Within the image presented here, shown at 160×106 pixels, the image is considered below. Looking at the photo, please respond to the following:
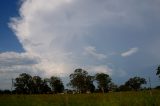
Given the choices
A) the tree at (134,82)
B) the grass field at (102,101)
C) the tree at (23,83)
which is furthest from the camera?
the tree at (134,82)

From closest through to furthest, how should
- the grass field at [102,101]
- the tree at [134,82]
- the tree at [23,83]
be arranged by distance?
the grass field at [102,101] < the tree at [23,83] < the tree at [134,82]

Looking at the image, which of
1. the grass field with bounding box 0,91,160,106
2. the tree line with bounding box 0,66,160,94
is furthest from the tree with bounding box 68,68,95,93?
the grass field with bounding box 0,91,160,106

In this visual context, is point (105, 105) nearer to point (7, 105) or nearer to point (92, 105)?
point (92, 105)

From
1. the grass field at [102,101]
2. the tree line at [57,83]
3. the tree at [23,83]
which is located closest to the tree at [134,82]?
the tree line at [57,83]

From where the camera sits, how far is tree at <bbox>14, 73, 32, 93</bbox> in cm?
12619

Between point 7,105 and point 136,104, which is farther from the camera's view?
point 7,105

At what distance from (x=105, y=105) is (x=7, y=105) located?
7.94m

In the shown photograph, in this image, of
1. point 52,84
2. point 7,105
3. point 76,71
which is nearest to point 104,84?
point 76,71

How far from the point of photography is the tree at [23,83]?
12619 centimetres

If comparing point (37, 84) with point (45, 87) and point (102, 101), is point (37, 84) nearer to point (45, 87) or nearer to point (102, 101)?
point (45, 87)

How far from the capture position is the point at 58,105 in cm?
1931

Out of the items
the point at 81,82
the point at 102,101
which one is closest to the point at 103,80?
the point at 81,82

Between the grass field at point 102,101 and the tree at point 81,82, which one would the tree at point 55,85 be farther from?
the grass field at point 102,101

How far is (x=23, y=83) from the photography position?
128 metres
